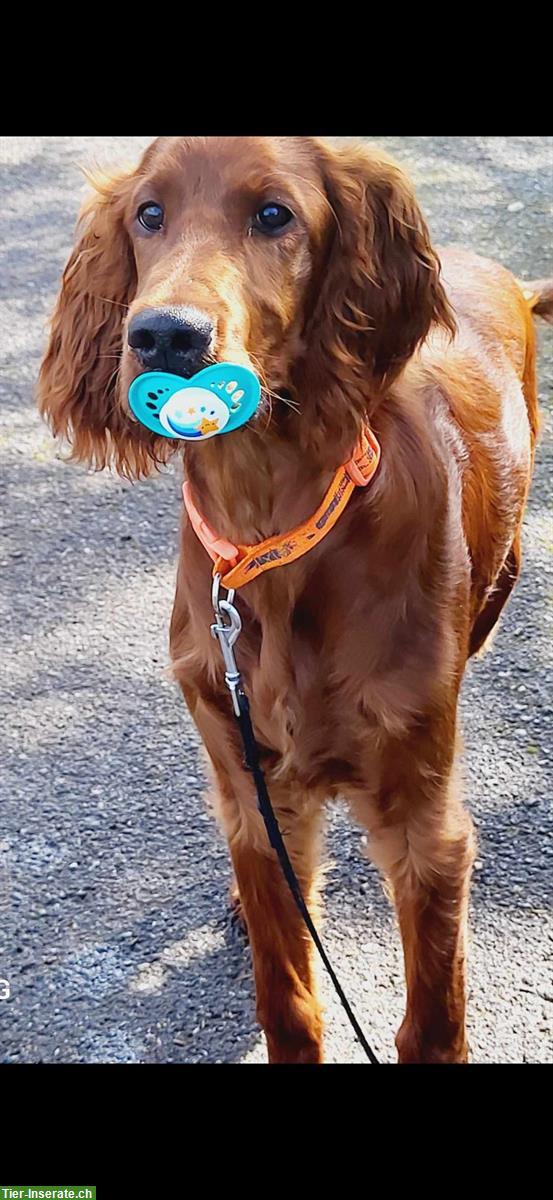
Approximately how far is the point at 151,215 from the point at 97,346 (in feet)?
Answer: 0.96

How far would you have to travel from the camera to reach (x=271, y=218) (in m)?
1.87

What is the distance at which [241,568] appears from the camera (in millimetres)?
2041

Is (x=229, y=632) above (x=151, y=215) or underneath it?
underneath

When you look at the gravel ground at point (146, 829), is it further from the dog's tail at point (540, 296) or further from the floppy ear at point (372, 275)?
the floppy ear at point (372, 275)

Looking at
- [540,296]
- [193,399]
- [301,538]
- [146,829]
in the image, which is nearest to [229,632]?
[301,538]

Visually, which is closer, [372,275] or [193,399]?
[193,399]

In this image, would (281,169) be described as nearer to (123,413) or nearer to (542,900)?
(123,413)

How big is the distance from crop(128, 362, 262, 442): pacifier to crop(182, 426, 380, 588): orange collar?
0.35m

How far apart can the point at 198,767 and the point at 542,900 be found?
931 millimetres

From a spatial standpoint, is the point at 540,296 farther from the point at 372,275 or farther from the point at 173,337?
the point at 173,337

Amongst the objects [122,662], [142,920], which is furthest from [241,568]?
[122,662]

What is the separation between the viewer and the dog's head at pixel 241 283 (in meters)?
1.71

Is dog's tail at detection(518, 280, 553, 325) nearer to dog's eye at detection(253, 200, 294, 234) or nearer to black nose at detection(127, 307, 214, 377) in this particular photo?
dog's eye at detection(253, 200, 294, 234)

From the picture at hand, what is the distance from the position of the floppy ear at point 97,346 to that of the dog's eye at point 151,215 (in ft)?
0.45
